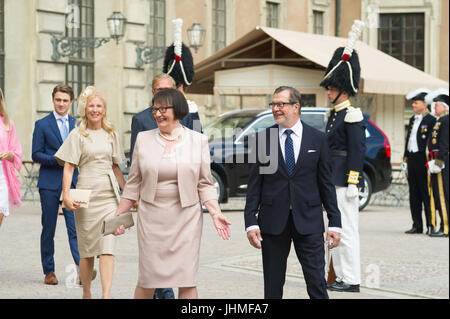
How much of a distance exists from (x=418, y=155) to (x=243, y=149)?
3.14m

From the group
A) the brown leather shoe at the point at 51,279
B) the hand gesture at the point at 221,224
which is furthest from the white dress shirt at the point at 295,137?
the brown leather shoe at the point at 51,279

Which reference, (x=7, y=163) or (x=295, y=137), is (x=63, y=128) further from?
(x=295, y=137)

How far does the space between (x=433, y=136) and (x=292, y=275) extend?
17.4 feet

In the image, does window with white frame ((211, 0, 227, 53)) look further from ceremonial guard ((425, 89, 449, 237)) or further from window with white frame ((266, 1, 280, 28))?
ceremonial guard ((425, 89, 449, 237))

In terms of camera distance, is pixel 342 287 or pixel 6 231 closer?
pixel 342 287

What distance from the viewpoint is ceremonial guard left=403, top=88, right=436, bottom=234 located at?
1419 centimetres

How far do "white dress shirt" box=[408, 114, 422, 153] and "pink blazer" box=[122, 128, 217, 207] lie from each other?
884 centimetres

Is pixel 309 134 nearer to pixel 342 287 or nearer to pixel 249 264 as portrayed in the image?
pixel 342 287

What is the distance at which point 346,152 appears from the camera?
8.53 m

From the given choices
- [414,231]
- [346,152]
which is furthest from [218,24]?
[346,152]

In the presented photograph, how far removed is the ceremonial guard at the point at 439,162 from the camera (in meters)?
13.9

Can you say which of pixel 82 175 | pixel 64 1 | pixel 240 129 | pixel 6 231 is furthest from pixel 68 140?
pixel 64 1

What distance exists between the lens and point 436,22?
1363 inches

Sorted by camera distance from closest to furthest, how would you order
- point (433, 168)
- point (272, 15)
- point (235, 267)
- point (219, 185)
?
1. point (235, 267)
2. point (433, 168)
3. point (219, 185)
4. point (272, 15)
